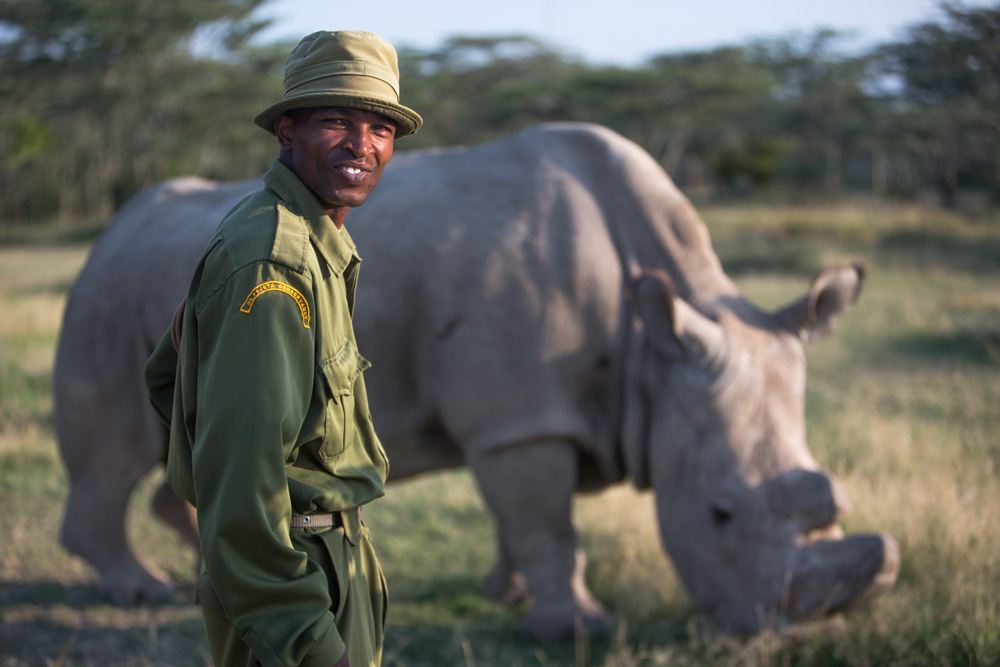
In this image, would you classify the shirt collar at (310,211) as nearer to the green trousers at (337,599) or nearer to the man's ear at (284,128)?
the man's ear at (284,128)

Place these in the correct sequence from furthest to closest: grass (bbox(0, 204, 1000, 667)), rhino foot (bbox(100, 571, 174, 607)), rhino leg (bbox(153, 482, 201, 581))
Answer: rhino leg (bbox(153, 482, 201, 581)), rhino foot (bbox(100, 571, 174, 607)), grass (bbox(0, 204, 1000, 667))

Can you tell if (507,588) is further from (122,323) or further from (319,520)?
(319,520)

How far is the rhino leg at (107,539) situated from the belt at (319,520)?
8.39 feet

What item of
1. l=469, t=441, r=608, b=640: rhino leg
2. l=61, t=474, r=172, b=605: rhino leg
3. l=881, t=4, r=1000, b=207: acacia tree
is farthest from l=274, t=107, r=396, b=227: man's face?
l=881, t=4, r=1000, b=207: acacia tree

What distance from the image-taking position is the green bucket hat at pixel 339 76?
1.70 m

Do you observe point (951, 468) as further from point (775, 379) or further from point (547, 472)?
point (547, 472)

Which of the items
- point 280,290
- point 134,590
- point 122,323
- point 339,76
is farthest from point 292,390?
point 134,590

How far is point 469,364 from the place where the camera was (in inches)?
141

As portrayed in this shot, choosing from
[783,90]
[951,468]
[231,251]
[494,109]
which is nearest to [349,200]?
[231,251]

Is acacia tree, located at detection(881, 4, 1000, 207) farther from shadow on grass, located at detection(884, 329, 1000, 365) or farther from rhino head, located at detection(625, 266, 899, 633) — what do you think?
rhino head, located at detection(625, 266, 899, 633)

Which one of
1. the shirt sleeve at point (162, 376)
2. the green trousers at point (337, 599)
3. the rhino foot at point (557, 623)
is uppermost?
the shirt sleeve at point (162, 376)

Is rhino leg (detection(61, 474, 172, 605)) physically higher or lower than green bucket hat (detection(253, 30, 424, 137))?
lower

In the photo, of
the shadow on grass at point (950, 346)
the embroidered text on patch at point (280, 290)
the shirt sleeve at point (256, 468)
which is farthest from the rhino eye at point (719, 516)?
the shadow on grass at point (950, 346)

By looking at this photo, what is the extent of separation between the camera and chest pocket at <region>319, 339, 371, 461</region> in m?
1.71
